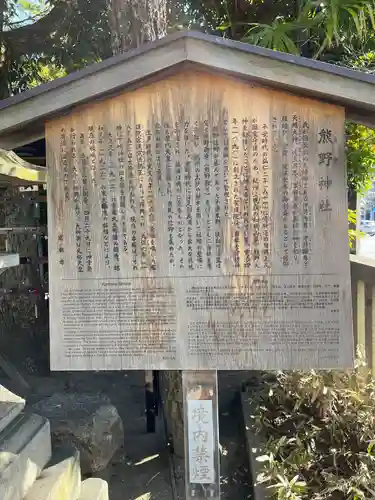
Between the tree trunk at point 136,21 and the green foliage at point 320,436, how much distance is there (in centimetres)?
320

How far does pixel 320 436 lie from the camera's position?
12.5ft

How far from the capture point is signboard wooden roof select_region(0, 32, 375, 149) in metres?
2.47

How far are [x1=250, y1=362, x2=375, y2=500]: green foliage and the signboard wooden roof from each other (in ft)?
7.55

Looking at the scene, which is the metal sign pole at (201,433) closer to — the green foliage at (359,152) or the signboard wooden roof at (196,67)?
the signboard wooden roof at (196,67)

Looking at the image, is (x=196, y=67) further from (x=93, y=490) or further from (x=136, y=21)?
(x=93, y=490)

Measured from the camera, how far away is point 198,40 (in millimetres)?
2480

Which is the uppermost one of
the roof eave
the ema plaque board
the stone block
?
the roof eave

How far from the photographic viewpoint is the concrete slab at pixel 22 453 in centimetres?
286

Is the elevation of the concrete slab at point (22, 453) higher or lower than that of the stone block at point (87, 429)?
higher

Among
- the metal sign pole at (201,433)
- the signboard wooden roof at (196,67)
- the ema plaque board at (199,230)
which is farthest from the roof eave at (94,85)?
the metal sign pole at (201,433)

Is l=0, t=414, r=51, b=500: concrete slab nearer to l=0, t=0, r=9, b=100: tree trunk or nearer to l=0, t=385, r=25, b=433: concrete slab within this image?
l=0, t=385, r=25, b=433: concrete slab

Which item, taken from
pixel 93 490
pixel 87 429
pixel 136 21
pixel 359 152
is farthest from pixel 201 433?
pixel 359 152

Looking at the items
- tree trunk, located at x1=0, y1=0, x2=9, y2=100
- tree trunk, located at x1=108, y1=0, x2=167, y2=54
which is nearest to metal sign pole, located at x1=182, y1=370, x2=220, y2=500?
tree trunk, located at x1=108, y1=0, x2=167, y2=54

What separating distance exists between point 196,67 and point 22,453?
255cm
